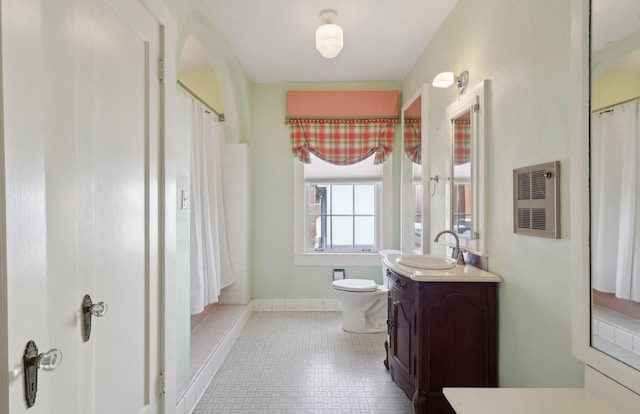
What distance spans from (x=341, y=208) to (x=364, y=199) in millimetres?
294

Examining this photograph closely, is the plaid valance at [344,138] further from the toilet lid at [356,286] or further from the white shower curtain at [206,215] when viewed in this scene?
the toilet lid at [356,286]

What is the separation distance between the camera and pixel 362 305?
306 centimetres

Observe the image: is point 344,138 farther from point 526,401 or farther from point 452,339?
point 526,401

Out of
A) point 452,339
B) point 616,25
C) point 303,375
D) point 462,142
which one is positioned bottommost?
point 303,375

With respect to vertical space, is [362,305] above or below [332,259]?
below

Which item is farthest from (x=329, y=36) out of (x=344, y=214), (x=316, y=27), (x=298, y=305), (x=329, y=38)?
(x=298, y=305)

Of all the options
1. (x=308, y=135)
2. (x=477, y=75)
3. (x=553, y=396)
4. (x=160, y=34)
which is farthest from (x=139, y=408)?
(x=308, y=135)

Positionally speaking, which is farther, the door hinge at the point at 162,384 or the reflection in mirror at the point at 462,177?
the reflection in mirror at the point at 462,177

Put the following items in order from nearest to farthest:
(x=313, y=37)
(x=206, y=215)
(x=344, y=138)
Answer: (x=313, y=37) < (x=206, y=215) < (x=344, y=138)

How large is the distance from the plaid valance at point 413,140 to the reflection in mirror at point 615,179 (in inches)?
79.7

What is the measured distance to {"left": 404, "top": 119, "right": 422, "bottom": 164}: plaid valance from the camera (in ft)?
10.1

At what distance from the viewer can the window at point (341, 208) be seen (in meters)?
3.77

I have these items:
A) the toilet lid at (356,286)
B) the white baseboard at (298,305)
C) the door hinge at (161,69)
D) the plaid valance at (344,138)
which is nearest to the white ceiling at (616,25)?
the door hinge at (161,69)

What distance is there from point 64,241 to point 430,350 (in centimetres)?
170
